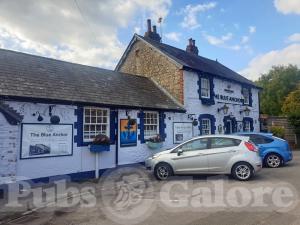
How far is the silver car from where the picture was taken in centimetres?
980

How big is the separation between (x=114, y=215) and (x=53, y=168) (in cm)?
523

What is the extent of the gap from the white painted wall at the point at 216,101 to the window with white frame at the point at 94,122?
19.9 feet

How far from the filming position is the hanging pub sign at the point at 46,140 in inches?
397

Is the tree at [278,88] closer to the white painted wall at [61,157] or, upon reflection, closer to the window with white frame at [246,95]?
the window with white frame at [246,95]

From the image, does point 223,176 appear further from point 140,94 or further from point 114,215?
point 140,94

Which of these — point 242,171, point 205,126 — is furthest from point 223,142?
point 205,126

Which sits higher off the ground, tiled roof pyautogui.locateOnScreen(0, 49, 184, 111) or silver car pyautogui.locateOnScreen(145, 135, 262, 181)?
tiled roof pyautogui.locateOnScreen(0, 49, 184, 111)

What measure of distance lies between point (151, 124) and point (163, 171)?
480 centimetres

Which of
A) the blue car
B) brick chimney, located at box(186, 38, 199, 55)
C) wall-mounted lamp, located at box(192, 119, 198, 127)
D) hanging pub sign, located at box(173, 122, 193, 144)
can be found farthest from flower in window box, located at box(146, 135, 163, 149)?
brick chimney, located at box(186, 38, 199, 55)

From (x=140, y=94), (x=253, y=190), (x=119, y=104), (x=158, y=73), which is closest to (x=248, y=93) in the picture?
(x=158, y=73)

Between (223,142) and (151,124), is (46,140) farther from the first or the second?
(223,142)

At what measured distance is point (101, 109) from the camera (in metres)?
12.9

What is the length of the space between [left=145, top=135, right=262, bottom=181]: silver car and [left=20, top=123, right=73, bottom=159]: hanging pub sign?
141 inches

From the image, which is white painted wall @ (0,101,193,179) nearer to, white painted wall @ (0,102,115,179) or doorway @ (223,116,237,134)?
white painted wall @ (0,102,115,179)
